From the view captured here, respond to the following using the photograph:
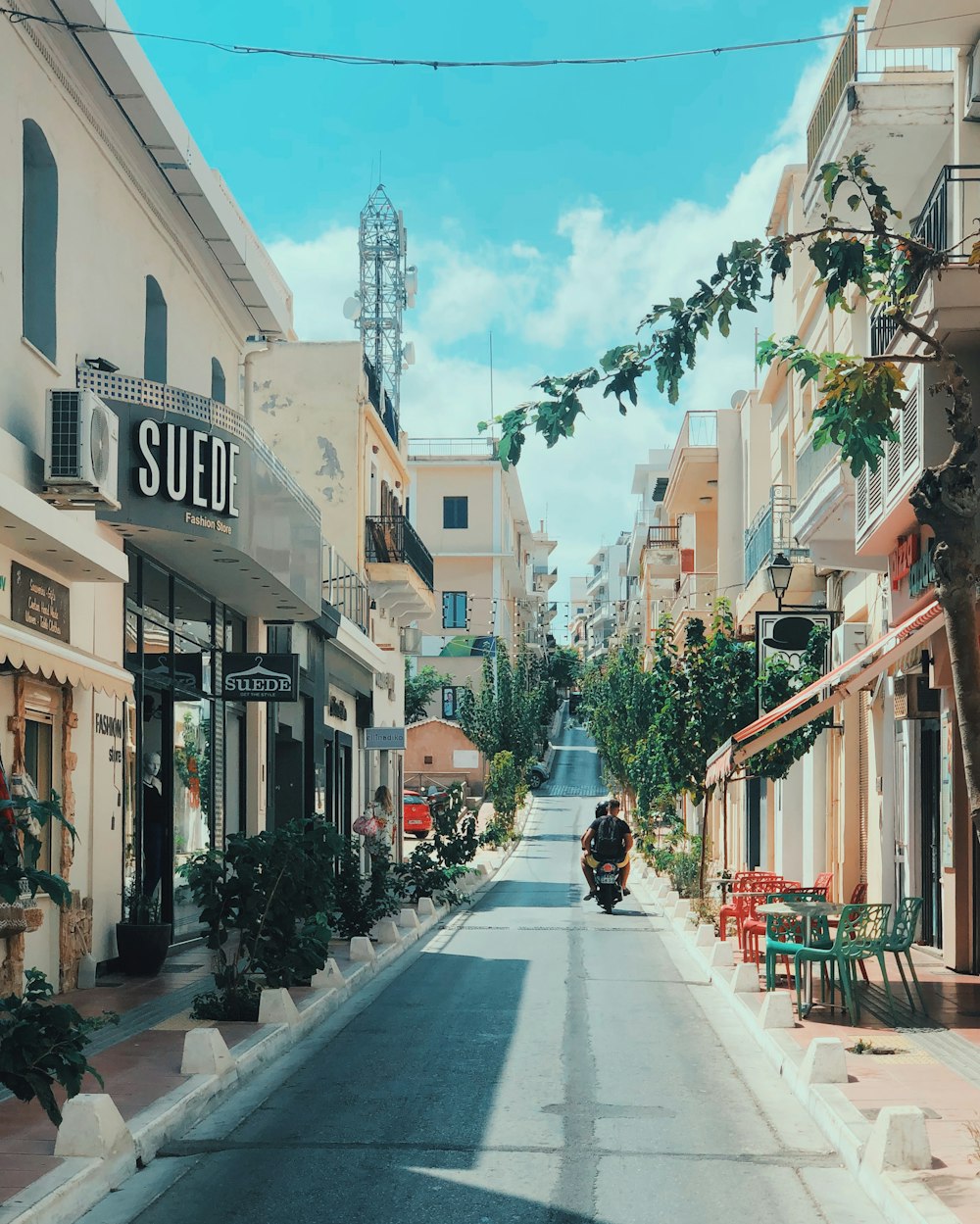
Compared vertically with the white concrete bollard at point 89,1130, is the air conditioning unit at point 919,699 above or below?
above

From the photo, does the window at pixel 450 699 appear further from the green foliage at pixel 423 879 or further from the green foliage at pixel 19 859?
the green foliage at pixel 19 859

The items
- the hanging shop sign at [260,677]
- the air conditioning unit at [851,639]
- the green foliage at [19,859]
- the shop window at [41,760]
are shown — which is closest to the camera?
the green foliage at [19,859]

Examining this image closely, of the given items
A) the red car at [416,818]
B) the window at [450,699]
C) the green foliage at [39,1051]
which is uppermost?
the window at [450,699]

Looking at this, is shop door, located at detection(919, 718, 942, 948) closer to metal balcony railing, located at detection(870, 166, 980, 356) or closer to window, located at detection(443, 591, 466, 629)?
metal balcony railing, located at detection(870, 166, 980, 356)

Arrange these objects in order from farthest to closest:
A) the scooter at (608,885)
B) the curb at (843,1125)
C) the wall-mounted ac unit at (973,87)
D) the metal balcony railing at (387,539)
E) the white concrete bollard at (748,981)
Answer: the metal balcony railing at (387,539)
the scooter at (608,885)
the wall-mounted ac unit at (973,87)
the white concrete bollard at (748,981)
the curb at (843,1125)

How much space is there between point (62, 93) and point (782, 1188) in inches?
472

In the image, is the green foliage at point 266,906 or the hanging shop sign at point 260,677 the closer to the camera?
the green foliage at point 266,906

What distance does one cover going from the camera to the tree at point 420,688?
247ft

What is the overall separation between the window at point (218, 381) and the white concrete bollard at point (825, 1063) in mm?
14924

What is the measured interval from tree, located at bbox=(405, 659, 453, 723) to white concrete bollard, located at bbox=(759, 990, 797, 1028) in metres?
62.5

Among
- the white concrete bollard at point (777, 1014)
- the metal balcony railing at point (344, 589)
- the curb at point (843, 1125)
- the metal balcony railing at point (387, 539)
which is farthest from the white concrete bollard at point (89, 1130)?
the metal balcony railing at point (387, 539)

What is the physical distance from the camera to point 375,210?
176 feet

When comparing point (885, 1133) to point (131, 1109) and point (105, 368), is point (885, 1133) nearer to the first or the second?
point (131, 1109)

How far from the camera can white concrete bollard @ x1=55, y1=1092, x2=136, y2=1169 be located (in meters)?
7.59
